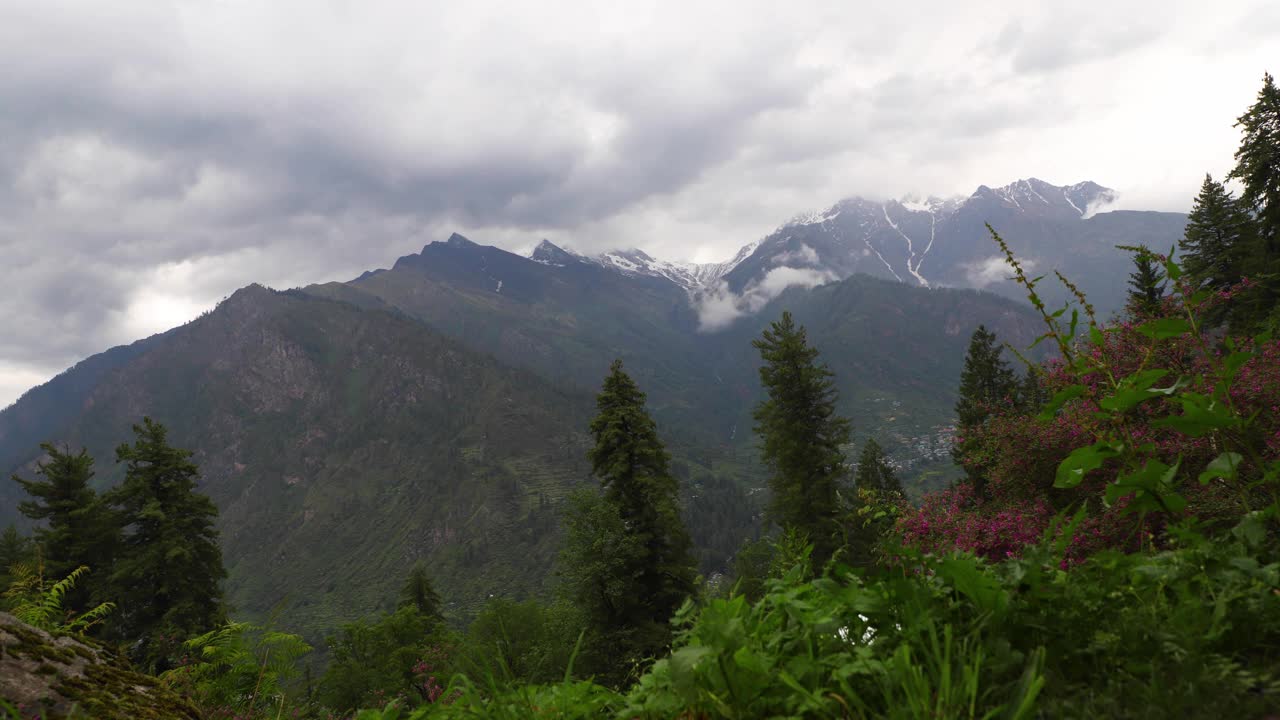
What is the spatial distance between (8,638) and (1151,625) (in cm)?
598

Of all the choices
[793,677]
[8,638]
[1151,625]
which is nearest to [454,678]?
[793,677]

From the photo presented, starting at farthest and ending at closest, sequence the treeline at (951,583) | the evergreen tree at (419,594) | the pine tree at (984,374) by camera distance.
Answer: the evergreen tree at (419,594), the pine tree at (984,374), the treeline at (951,583)

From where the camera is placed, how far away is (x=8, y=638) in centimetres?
359

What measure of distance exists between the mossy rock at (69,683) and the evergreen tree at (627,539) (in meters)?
16.1

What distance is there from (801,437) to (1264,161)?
26156 millimetres

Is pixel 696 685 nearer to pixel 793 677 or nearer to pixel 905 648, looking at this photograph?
pixel 793 677

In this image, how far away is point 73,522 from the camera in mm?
22344

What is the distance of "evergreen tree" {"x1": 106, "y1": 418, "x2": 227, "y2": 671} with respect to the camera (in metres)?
20.4

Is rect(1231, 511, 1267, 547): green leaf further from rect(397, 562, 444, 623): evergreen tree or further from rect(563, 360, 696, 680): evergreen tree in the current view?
rect(397, 562, 444, 623): evergreen tree

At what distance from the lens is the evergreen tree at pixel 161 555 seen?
20375 mm

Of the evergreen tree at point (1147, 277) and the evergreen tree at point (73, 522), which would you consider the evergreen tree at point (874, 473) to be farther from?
the evergreen tree at point (73, 522)

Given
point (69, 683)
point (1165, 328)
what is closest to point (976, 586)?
point (1165, 328)

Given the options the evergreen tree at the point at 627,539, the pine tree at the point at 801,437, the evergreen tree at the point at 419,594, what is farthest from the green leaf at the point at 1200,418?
the evergreen tree at the point at 419,594

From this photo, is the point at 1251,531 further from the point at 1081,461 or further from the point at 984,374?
the point at 984,374
